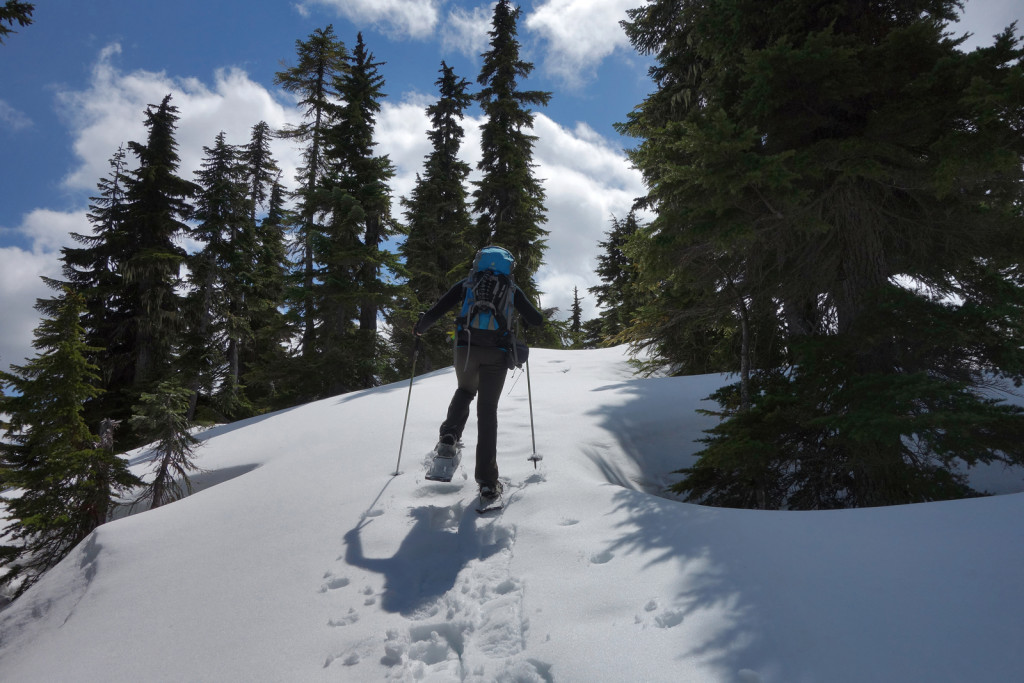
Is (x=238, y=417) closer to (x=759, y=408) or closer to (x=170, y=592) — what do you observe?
(x=170, y=592)

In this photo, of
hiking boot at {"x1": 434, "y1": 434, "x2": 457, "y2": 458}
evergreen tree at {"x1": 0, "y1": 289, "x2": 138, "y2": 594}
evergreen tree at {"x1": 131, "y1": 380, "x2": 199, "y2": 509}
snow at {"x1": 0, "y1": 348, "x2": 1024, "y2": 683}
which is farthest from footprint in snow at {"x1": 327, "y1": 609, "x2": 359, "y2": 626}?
evergreen tree at {"x1": 0, "y1": 289, "x2": 138, "y2": 594}

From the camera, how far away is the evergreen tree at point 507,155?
20.8 meters

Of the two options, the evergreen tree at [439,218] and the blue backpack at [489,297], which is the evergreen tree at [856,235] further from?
the evergreen tree at [439,218]

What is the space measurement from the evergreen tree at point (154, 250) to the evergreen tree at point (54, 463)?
1338cm

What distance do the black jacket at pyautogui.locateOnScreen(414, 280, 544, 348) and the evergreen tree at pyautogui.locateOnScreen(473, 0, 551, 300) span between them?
607 inches

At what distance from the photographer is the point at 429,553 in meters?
3.81

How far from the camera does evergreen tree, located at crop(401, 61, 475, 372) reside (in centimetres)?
2289

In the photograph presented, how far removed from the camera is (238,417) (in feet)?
73.5

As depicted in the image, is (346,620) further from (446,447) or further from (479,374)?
(479,374)

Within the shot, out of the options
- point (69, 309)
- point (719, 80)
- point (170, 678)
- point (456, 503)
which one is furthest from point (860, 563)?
point (69, 309)

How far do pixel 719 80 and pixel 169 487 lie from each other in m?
9.39

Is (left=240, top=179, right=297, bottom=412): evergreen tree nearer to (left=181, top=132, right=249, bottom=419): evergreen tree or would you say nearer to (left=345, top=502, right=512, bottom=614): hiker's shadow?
(left=181, top=132, right=249, bottom=419): evergreen tree

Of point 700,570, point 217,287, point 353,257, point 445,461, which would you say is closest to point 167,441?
point 445,461

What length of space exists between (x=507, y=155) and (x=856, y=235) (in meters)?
17.5
